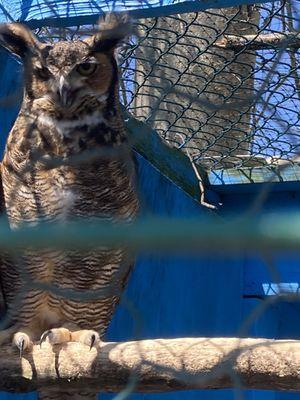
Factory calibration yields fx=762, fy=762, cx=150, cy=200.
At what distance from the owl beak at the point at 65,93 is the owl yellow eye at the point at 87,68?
0.15 feet

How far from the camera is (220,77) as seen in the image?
6.47ft

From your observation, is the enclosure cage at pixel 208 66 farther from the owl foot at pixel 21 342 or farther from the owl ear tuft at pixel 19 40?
the owl foot at pixel 21 342

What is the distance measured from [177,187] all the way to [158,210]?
0.45 ft

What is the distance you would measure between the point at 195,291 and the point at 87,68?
1055 millimetres

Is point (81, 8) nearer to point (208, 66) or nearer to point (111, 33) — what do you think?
point (111, 33)

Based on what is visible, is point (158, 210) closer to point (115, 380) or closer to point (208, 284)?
point (208, 284)

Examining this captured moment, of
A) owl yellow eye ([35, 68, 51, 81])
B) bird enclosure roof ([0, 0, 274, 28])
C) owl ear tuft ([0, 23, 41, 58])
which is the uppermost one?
bird enclosure roof ([0, 0, 274, 28])

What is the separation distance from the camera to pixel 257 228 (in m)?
0.48

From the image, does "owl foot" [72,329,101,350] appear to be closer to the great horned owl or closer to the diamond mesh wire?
the great horned owl

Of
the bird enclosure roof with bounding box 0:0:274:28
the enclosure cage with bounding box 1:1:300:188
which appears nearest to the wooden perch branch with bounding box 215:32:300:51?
the enclosure cage with bounding box 1:1:300:188

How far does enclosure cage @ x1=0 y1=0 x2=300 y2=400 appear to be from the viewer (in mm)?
1629

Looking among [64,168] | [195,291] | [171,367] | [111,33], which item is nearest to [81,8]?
[111,33]

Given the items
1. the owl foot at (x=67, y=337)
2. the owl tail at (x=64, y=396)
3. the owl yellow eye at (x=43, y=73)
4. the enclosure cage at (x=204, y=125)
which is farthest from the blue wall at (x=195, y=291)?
the owl foot at (x=67, y=337)

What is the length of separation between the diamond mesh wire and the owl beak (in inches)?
4.5
